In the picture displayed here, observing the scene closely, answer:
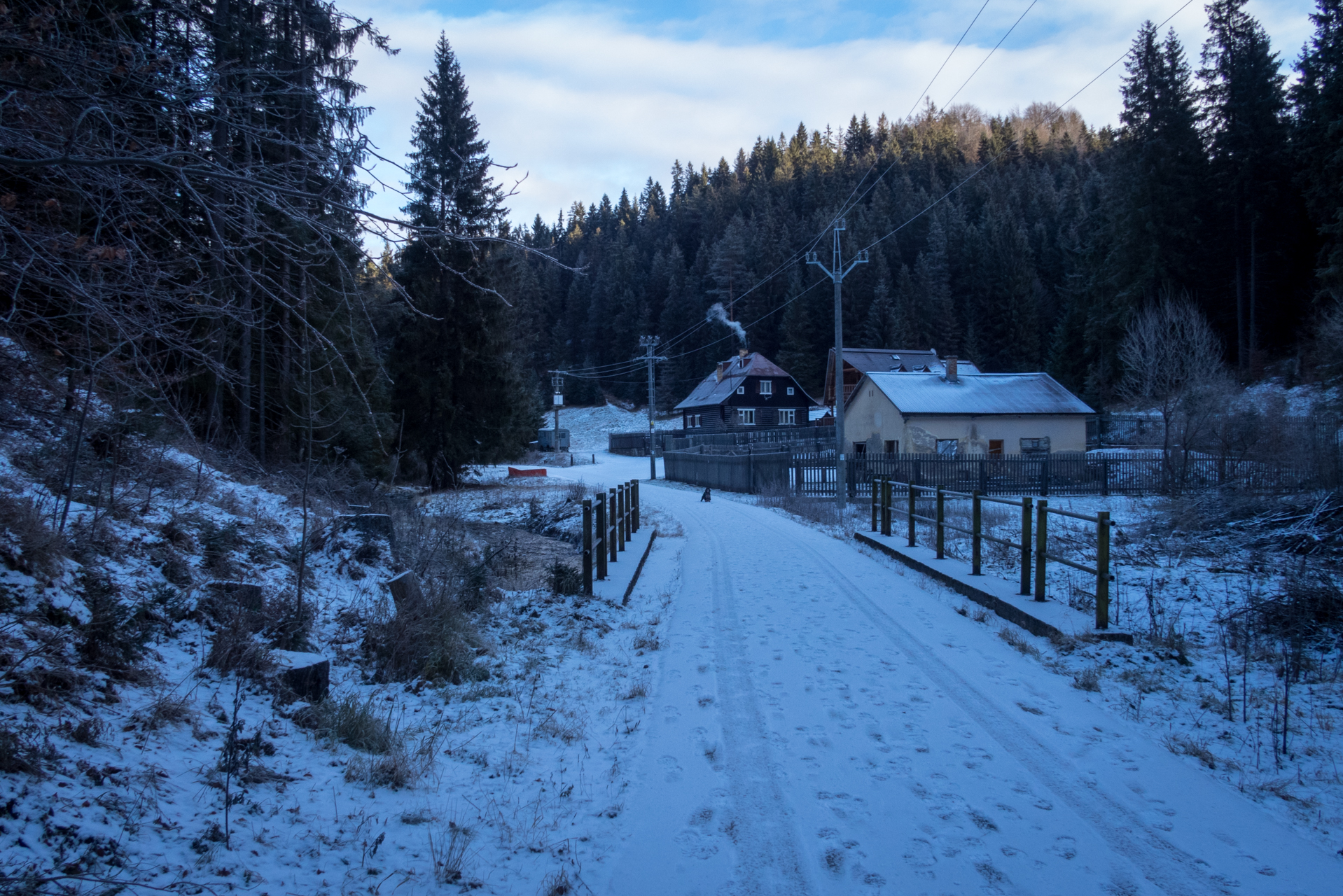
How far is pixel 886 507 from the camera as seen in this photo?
551 inches

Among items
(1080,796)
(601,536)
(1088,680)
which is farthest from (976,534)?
(1080,796)

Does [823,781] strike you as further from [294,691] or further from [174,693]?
[174,693]

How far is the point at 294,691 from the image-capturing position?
4.61 m

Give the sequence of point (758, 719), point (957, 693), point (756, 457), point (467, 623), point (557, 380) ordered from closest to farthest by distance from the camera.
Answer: point (758, 719)
point (957, 693)
point (467, 623)
point (756, 457)
point (557, 380)

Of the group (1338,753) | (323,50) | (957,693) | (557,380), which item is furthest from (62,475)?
(557,380)

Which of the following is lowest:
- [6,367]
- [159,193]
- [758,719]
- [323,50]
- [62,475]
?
[758,719]

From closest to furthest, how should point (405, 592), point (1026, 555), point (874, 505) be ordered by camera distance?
1. point (405, 592)
2. point (1026, 555)
3. point (874, 505)

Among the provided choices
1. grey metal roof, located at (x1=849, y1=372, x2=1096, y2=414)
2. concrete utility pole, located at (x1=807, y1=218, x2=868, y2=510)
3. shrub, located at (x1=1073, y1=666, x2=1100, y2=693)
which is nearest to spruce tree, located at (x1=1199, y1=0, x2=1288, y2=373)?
grey metal roof, located at (x1=849, y1=372, x2=1096, y2=414)

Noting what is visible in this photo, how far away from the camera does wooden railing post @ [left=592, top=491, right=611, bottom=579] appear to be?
9.99m

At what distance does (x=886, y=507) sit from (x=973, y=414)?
2515 cm

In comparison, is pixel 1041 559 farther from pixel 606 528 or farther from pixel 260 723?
pixel 260 723

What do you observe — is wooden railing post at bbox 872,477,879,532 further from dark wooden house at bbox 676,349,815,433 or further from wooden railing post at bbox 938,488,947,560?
dark wooden house at bbox 676,349,815,433

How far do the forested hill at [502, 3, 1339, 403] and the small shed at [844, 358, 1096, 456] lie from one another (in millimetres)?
10307

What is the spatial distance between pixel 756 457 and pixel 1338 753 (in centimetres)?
2503
